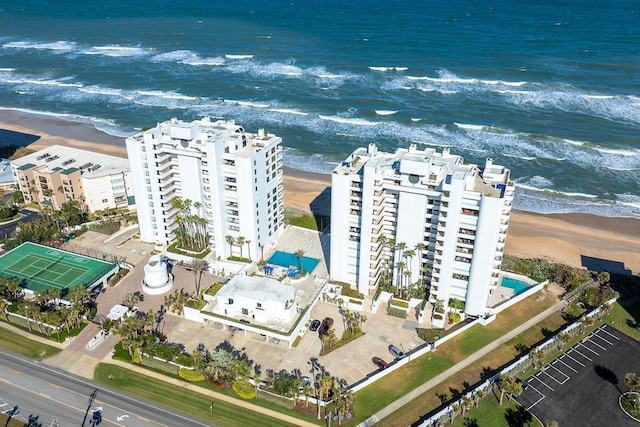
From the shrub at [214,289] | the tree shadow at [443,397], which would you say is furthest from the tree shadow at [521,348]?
the shrub at [214,289]

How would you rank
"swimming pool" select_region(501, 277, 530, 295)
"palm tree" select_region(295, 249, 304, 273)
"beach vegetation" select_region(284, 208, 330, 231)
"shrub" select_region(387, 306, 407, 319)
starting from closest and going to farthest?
"shrub" select_region(387, 306, 407, 319) → "swimming pool" select_region(501, 277, 530, 295) → "palm tree" select_region(295, 249, 304, 273) → "beach vegetation" select_region(284, 208, 330, 231)

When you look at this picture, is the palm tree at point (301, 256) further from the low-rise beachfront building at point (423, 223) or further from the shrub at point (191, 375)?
the shrub at point (191, 375)

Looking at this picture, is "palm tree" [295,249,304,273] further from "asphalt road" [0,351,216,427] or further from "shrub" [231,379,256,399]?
"asphalt road" [0,351,216,427]

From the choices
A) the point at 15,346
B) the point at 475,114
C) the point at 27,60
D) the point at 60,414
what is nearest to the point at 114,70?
the point at 27,60

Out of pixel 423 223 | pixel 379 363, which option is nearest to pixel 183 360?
pixel 379 363

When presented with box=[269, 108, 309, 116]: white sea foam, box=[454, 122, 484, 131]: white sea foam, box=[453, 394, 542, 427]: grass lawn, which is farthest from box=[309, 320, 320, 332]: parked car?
box=[269, 108, 309, 116]: white sea foam
